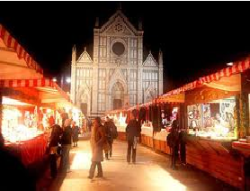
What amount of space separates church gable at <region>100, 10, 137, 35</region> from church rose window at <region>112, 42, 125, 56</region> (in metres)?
1.74

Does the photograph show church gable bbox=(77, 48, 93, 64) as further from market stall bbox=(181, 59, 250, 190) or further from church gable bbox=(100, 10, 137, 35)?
market stall bbox=(181, 59, 250, 190)

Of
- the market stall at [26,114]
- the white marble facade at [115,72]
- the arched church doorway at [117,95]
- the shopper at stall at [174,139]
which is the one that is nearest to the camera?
the market stall at [26,114]

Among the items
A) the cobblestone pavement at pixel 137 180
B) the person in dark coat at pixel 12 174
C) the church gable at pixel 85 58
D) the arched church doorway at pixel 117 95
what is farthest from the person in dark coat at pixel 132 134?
the church gable at pixel 85 58

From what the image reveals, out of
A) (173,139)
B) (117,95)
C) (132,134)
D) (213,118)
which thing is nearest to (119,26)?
(117,95)

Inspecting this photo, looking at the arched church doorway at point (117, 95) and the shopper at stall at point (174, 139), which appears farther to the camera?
the arched church doorway at point (117, 95)

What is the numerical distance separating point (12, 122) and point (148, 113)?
481 inches

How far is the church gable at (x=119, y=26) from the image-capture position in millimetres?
50819

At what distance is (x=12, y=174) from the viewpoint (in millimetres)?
3047

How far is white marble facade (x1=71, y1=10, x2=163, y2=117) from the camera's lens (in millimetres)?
49344

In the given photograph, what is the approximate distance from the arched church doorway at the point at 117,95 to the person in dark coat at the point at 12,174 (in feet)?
156

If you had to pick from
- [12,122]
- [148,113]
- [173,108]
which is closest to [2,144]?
[12,122]

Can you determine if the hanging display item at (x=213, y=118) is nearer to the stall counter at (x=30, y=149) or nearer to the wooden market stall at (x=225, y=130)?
the wooden market stall at (x=225, y=130)

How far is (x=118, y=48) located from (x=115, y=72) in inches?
145

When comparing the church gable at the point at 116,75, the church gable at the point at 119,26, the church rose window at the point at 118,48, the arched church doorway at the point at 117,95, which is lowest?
the arched church doorway at the point at 117,95
